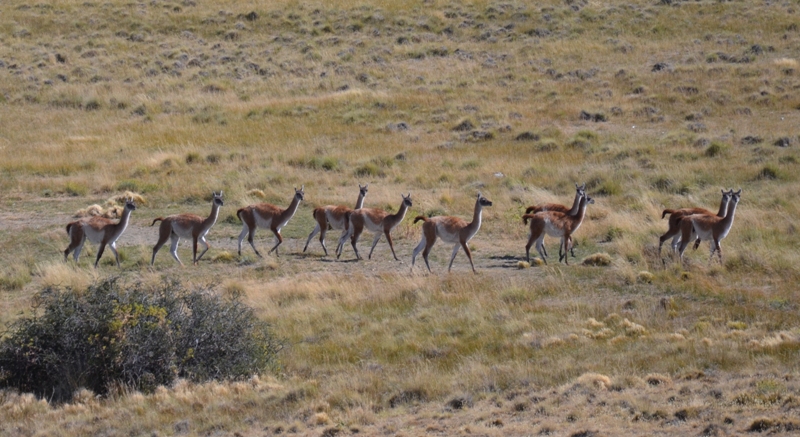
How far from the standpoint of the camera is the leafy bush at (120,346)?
1059 cm

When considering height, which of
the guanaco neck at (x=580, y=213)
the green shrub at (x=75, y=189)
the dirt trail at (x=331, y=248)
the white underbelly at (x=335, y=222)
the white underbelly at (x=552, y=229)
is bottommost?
the dirt trail at (x=331, y=248)

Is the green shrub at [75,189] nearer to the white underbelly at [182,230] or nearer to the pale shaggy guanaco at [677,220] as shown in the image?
the white underbelly at [182,230]

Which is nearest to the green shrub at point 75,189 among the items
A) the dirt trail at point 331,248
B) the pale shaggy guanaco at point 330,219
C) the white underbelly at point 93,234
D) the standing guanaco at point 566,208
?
the dirt trail at point 331,248

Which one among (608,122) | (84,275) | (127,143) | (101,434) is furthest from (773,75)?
(101,434)

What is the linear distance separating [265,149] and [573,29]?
25.7m

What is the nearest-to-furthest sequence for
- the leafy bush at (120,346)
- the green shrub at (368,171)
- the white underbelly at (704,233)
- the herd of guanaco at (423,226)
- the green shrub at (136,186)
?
the leafy bush at (120,346)
the white underbelly at (704,233)
the herd of guanaco at (423,226)
the green shrub at (136,186)
the green shrub at (368,171)

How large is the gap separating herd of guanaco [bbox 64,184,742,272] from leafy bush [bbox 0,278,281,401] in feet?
19.4

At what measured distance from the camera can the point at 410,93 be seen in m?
39.1

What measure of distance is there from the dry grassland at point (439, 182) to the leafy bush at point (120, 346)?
40cm

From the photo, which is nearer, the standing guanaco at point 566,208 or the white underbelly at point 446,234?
the white underbelly at point 446,234

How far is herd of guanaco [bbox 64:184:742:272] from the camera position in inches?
642

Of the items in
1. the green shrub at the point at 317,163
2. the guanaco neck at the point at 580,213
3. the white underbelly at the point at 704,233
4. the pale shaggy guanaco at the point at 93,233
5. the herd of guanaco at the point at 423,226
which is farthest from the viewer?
the green shrub at the point at 317,163

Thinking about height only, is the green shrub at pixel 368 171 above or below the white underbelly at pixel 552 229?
below

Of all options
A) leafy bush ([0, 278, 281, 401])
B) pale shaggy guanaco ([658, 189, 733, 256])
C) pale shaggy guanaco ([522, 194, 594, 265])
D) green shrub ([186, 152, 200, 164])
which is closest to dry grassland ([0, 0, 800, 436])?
green shrub ([186, 152, 200, 164])
